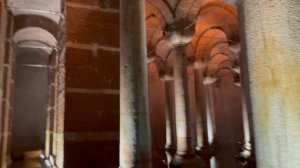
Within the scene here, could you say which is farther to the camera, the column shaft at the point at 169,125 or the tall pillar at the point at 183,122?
the column shaft at the point at 169,125

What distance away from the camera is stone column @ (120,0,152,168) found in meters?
3.46

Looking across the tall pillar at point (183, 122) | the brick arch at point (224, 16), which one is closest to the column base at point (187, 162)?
the tall pillar at point (183, 122)

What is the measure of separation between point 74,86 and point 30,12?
326 cm

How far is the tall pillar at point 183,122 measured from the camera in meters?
7.17

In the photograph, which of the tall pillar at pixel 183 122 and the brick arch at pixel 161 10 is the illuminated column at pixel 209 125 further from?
the brick arch at pixel 161 10

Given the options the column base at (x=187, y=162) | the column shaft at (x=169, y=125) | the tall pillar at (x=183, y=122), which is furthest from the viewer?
the column shaft at (x=169, y=125)

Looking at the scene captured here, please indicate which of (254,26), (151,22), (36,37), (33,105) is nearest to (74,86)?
(254,26)

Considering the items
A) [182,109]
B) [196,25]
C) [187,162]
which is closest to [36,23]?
[182,109]

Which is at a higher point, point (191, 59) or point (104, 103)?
point (191, 59)

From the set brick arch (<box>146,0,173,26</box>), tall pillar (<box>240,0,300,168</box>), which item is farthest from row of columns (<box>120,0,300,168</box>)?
brick arch (<box>146,0,173,26</box>)

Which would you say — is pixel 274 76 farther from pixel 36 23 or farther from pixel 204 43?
pixel 204 43

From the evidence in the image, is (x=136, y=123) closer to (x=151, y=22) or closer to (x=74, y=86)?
(x=74, y=86)

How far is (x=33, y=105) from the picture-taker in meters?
13.0

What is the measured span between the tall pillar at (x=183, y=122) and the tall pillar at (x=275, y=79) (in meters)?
5.92
